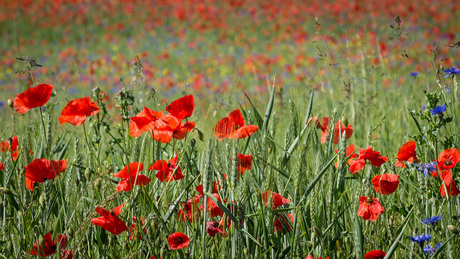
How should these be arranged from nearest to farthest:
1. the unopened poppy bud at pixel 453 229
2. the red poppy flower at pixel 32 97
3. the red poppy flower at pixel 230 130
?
the unopened poppy bud at pixel 453 229
the red poppy flower at pixel 230 130
the red poppy flower at pixel 32 97

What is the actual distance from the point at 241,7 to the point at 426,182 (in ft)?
34.8

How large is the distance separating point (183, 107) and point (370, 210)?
50cm

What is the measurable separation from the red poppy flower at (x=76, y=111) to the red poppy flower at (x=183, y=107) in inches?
9.7

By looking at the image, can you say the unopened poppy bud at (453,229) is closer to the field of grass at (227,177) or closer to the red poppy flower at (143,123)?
the field of grass at (227,177)

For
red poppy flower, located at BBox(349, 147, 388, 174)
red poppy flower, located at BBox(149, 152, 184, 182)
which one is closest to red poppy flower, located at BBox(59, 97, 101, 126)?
red poppy flower, located at BBox(149, 152, 184, 182)

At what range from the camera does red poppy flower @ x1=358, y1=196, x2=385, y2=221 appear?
1005 millimetres

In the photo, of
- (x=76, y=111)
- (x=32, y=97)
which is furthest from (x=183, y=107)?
(x=32, y=97)

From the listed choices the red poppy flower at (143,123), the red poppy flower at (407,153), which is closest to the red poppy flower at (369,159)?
the red poppy flower at (407,153)

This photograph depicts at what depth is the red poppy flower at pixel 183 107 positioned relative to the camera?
1.09 metres

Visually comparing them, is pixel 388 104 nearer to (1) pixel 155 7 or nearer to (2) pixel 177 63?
(2) pixel 177 63

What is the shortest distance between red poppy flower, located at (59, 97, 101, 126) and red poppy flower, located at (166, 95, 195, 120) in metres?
0.25

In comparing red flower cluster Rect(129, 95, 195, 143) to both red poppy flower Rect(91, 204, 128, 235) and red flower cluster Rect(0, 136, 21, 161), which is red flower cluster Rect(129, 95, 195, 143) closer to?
red poppy flower Rect(91, 204, 128, 235)

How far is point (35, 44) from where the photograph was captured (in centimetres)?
953

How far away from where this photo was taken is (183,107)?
1.10m
